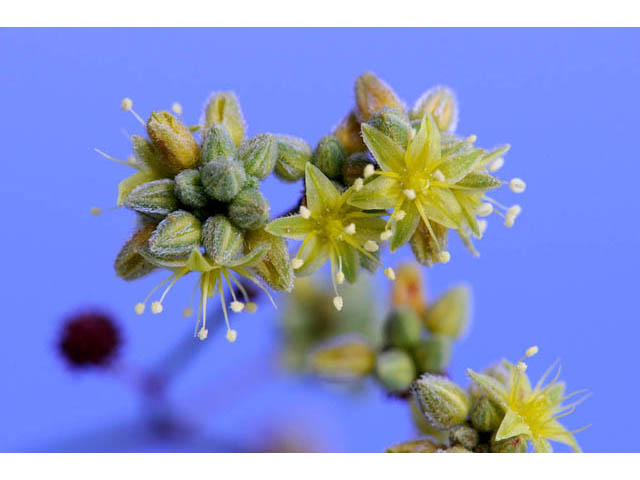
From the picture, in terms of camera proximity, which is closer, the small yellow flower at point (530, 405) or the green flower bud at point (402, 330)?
the small yellow flower at point (530, 405)

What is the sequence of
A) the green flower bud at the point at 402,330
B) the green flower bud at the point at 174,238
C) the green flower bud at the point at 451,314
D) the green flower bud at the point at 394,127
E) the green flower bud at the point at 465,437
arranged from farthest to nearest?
the green flower bud at the point at 451,314
the green flower bud at the point at 402,330
the green flower bud at the point at 465,437
the green flower bud at the point at 394,127
the green flower bud at the point at 174,238

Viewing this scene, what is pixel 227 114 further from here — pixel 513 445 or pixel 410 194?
pixel 513 445

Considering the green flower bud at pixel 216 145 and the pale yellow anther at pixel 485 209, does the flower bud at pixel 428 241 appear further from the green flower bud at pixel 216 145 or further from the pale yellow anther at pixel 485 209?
the green flower bud at pixel 216 145

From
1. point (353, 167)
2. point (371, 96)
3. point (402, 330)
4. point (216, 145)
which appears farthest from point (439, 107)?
point (402, 330)

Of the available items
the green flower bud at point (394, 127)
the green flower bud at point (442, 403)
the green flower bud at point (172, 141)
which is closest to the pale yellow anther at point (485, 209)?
the green flower bud at point (394, 127)

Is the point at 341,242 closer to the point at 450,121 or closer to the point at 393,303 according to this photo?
the point at 450,121

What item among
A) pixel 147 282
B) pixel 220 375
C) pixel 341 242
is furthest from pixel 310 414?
pixel 341 242
